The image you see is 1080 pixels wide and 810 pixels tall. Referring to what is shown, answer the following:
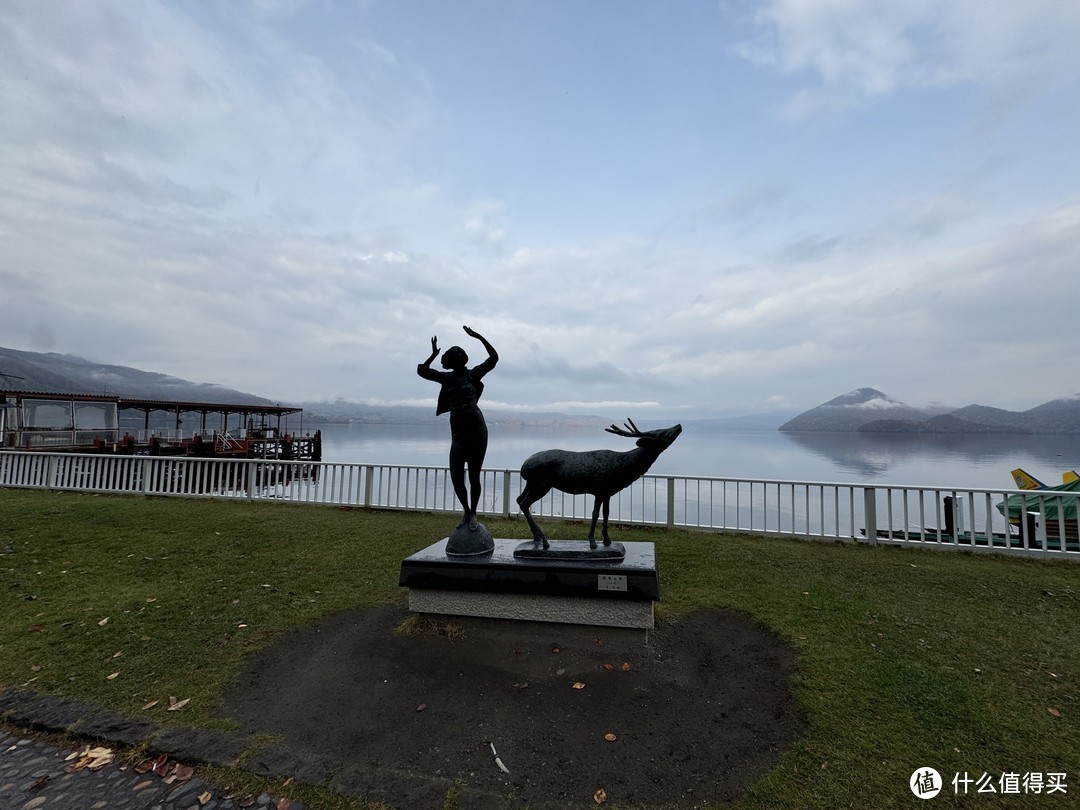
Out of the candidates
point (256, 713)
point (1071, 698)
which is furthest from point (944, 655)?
point (256, 713)

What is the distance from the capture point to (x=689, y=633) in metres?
3.76

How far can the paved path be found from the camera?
2.03 meters

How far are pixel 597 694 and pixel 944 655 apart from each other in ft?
8.51

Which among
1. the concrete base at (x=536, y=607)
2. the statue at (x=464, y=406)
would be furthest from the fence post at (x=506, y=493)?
the concrete base at (x=536, y=607)

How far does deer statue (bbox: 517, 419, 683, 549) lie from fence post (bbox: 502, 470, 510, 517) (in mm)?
4168

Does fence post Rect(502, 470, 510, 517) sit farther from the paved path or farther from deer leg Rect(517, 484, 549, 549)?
the paved path

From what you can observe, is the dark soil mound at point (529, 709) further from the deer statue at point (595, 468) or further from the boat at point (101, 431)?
the boat at point (101, 431)

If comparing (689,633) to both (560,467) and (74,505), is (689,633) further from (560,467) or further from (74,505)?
(74,505)

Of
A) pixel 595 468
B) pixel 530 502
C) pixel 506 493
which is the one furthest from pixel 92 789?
pixel 506 493

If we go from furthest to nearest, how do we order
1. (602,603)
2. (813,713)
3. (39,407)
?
(39,407), (602,603), (813,713)

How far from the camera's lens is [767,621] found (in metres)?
3.95

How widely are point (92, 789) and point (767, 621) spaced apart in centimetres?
440

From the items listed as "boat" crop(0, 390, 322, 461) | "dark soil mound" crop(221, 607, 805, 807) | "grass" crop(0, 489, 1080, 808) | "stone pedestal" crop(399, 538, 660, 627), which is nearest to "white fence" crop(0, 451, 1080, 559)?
"grass" crop(0, 489, 1080, 808)

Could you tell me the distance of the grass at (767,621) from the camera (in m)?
2.35
